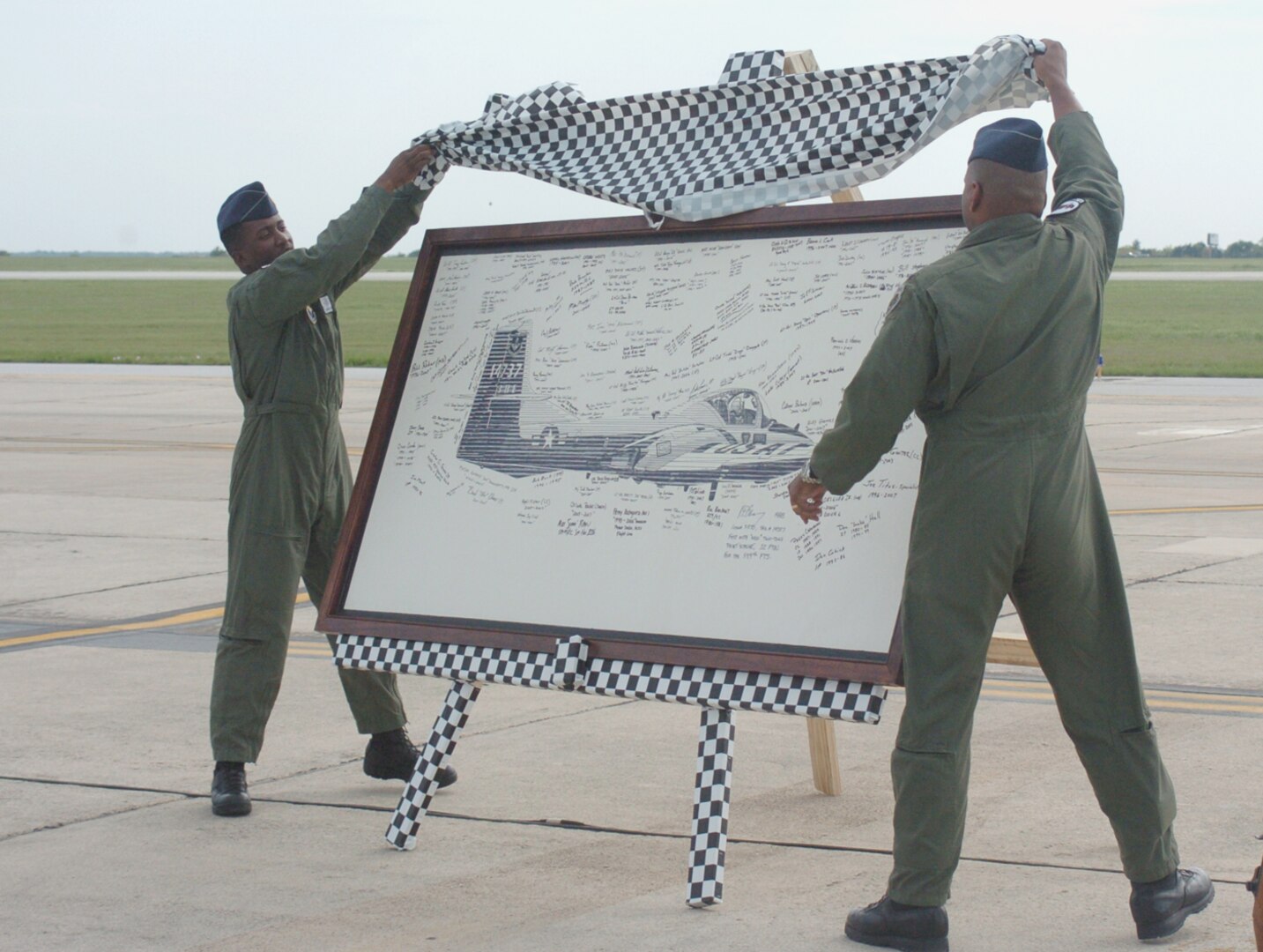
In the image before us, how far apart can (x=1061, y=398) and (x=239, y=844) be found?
2761 millimetres

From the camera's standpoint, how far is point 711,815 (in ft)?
14.1

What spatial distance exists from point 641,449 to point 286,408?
1268 millimetres

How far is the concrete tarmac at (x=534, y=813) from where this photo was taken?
13.9 feet

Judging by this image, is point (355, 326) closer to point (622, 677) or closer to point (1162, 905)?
point (622, 677)

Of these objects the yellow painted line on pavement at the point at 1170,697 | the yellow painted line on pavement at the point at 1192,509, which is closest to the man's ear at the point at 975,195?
the yellow painted line on pavement at the point at 1170,697

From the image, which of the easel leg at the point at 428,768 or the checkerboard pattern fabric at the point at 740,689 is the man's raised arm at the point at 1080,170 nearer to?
the checkerboard pattern fabric at the point at 740,689

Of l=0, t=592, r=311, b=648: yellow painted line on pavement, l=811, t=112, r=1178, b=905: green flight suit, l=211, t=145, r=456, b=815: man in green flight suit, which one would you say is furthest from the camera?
l=0, t=592, r=311, b=648: yellow painted line on pavement

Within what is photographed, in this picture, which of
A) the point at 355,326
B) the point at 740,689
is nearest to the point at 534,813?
the point at 740,689

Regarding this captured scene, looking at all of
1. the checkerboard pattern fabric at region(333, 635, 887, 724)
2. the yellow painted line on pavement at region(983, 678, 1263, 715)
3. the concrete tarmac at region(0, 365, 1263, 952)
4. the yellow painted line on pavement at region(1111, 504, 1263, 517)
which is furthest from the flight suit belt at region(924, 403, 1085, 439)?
the yellow painted line on pavement at region(1111, 504, 1263, 517)

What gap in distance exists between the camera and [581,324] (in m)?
5.02

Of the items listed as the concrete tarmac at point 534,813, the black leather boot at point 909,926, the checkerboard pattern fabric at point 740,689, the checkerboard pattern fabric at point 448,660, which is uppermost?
the checkerboard pattern fabric at point 740,689

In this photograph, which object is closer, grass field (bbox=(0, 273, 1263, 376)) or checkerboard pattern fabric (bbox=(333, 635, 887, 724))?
checkerboard pattern fabric (bbox=(333, 635, 887, 724))

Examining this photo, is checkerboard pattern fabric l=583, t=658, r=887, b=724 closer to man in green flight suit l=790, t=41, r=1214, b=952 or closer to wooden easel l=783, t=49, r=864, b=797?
man in green flight suit l=790, t=41, r=1214, b=952

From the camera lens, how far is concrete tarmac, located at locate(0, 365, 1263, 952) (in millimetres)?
4230
